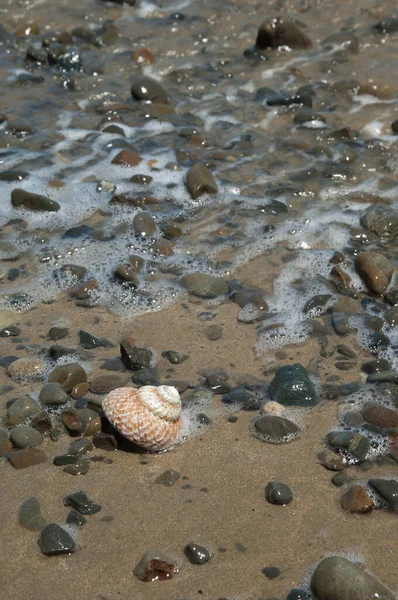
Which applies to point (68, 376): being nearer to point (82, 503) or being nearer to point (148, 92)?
point (82, 503)

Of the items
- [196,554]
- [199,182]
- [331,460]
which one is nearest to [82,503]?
[196,554]

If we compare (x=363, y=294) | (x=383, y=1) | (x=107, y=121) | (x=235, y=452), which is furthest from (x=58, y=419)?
(x=383, y=1)

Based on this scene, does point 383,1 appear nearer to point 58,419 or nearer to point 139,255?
point 139,255

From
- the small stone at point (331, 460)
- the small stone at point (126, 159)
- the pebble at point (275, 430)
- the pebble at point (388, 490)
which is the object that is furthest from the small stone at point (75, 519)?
the small stone at point (126, 159)

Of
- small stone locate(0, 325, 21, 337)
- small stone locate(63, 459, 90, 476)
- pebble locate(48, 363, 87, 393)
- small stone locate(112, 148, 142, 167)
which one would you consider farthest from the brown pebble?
small stone locate(112, 148, 142, 167)

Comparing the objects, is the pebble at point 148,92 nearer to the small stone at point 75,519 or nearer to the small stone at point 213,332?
the small stone at point 213,332

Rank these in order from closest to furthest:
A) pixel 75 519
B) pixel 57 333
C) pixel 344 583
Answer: pixel 344 583 < pixel 75 519 < pixel 57 333

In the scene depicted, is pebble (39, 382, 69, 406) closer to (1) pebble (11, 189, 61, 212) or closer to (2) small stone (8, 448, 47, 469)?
(2) small stone (8, 448, 47, 469)
